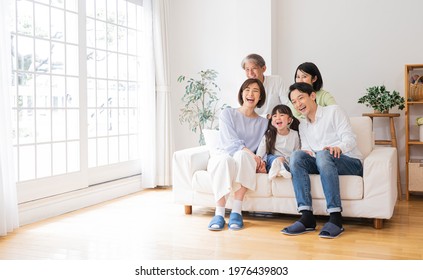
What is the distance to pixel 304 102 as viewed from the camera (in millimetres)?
3570

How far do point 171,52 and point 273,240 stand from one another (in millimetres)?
3268

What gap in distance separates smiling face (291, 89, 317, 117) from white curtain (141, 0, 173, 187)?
6.67ft

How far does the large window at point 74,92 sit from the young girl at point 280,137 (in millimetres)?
1680

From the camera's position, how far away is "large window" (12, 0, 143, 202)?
3758 mm

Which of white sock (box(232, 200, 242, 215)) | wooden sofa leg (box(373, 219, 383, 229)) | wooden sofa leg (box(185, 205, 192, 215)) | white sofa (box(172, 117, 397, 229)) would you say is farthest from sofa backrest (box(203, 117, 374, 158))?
wooden sofa leg (box(185, 205, 192, 215))

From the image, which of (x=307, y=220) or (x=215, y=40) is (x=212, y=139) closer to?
(x=307, y=220)

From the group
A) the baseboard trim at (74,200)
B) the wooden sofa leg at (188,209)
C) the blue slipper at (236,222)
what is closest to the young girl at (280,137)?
the blue slipper at (236,222)

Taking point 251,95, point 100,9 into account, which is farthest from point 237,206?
point 100,9

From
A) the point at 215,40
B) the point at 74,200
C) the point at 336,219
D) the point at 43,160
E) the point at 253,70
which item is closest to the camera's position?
the point at 336,219

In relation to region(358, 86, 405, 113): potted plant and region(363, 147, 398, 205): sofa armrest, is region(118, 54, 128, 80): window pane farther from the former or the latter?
region(363, 147, 398, 205): sofa armrest

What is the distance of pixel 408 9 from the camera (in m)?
4.80

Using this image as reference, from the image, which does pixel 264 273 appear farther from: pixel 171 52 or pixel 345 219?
pixel 171 52

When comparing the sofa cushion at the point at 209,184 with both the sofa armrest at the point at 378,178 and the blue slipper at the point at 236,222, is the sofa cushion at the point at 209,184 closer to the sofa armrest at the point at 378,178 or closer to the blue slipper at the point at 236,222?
the blue slipper at the point at 236,222

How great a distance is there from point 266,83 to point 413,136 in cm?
175
